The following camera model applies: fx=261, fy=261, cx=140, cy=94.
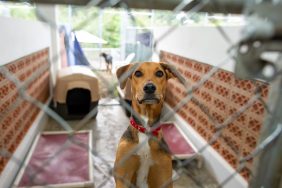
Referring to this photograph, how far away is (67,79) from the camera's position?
2680 millimetres

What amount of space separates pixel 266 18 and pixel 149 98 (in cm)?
83

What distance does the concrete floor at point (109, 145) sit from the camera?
1706 mm

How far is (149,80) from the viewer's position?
1.26 metres

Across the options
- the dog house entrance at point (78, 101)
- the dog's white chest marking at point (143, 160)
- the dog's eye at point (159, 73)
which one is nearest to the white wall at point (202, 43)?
the dog's eye at point (159, 73)

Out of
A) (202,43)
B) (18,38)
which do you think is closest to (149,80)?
(202,43)

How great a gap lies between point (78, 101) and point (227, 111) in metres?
1.70

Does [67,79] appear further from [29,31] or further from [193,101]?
[193,101]

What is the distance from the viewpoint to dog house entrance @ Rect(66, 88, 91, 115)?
2.78 metres

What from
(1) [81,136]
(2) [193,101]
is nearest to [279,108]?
(2) [193,101]

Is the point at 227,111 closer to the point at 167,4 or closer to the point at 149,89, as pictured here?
the point at 149,89

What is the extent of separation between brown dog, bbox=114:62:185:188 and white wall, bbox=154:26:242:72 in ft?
1.60

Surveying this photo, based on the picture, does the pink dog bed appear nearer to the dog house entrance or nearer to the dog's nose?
the dog's nose

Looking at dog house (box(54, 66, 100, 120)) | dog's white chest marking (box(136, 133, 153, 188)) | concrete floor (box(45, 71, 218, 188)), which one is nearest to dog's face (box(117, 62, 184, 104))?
dog's white chest marking (box(136, 133, 153, 188))

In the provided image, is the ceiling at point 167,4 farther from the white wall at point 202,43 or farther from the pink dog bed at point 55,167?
the pink dog bed at point 55,167
